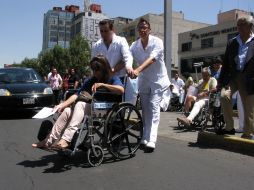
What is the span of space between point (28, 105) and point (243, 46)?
6578 mm

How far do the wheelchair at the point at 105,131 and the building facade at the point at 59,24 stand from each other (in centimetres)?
14418

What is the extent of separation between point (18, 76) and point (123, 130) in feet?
24.8

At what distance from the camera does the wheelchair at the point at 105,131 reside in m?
5.23

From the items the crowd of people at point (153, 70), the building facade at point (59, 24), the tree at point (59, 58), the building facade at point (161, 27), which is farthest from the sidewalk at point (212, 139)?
the building facade at point (59, 24)

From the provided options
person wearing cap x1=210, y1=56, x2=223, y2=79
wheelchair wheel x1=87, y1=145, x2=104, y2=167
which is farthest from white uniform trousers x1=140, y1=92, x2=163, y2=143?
person wearing cap x1=210, y1=56, x2=223, y2=79

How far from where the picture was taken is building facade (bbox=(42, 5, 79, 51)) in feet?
494

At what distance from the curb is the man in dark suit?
328 millimetres

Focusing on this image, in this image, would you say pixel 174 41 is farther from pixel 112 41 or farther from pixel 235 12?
pixel 112 41

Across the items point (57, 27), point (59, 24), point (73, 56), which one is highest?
point (59, 24)

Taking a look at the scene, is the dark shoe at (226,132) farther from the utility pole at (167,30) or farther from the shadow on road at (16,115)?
the shadow on road at (16,115)

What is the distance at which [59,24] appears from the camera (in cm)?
15038

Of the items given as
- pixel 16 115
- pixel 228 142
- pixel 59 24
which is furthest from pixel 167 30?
pixel 59 24

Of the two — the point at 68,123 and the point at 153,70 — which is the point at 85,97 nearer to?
the point at 68,123

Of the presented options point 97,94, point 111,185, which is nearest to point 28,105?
point 97,94
